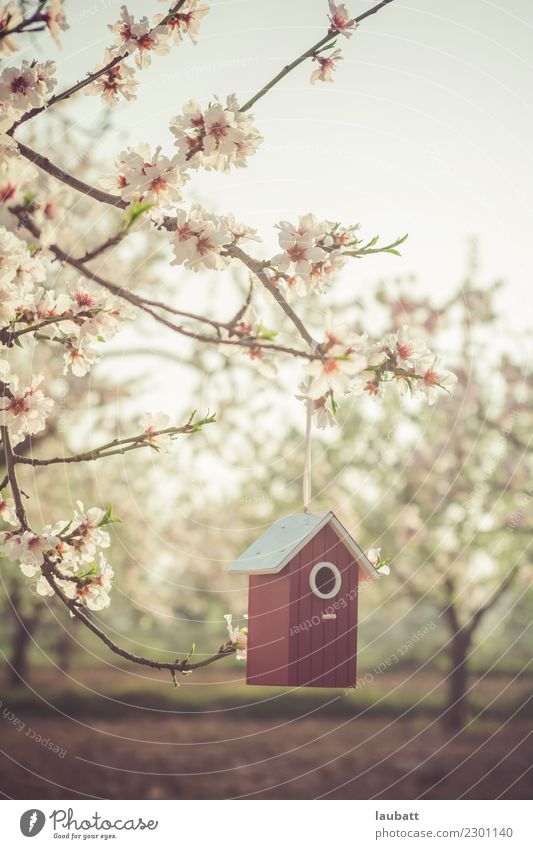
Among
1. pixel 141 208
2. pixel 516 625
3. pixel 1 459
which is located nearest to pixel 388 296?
pixel 1 459

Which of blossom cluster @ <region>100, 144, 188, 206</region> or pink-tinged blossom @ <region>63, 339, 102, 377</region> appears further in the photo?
pink-tinged blossom @ <region>63, 339, 102, 377</region>

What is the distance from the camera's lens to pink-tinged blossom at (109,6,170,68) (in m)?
1.72

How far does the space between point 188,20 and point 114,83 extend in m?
0.20

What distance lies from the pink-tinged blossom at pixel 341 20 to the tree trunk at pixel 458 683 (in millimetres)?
7459

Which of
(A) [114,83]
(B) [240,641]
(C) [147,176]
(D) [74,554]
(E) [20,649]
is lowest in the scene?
(B) [240,641]

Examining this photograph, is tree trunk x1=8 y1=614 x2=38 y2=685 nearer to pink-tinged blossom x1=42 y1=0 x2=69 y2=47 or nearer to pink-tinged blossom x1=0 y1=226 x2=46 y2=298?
pink-tinged blossom x1=0 y1=226 x2=46 y2=298

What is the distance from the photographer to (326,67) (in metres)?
1.84

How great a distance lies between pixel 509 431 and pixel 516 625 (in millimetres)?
9684

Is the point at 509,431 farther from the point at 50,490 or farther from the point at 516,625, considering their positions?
the point at 516,625

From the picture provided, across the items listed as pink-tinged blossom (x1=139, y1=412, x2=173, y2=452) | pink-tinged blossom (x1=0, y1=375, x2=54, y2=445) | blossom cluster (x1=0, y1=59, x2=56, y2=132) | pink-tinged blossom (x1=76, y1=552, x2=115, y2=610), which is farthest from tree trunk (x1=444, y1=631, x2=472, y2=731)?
blossom cluster (x1=0, y1=59, x2=56, y2=132)

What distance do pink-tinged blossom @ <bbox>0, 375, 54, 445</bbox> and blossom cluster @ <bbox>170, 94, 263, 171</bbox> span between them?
1.77 feet

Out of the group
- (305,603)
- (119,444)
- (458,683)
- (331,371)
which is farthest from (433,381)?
(458,683)

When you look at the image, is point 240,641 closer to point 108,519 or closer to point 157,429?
point 108,519

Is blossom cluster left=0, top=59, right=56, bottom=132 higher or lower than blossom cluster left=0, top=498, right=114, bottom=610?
higher
